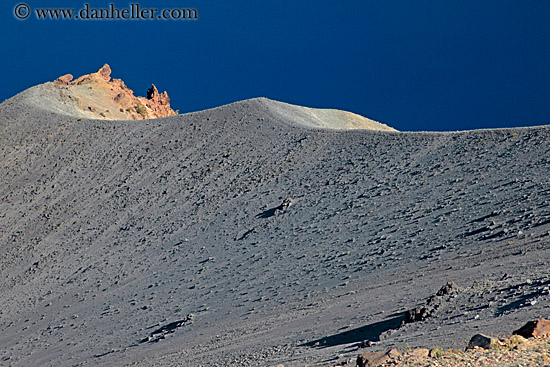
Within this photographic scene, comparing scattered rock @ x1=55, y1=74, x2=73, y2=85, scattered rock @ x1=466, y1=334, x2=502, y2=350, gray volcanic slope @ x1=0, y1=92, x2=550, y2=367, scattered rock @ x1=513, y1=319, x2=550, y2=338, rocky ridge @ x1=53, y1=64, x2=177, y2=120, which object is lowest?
scattered rock @ x1=513, y1=319, x2=550, y2=338

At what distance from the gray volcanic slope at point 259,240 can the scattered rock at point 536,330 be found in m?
1.46

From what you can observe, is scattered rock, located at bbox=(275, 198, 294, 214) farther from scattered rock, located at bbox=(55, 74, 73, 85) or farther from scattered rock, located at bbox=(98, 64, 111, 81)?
scattered rock, located at bbox=(55, 74, 73, 85)

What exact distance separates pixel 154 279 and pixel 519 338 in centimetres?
2288

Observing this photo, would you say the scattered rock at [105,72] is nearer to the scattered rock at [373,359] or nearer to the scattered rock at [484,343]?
the scattered rock at [373,359]

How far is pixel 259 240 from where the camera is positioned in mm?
31031

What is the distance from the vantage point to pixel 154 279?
100 feet

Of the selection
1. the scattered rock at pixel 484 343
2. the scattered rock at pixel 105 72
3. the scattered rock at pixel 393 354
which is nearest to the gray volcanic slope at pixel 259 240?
the scattered rock at pixel 484 343

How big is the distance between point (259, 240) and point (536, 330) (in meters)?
21.0

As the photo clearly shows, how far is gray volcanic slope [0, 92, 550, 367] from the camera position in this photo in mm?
18109

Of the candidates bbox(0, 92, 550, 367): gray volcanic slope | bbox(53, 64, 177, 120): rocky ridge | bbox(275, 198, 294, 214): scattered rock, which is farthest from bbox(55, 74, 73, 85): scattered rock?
bbox(275, 198, 294, 214): scattered rock

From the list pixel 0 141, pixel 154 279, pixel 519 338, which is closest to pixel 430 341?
pixel 519 338

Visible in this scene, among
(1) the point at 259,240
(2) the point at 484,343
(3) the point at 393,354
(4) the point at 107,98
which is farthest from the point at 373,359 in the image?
(4) the point at 107,98

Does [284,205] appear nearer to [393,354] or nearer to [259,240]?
[259,240]

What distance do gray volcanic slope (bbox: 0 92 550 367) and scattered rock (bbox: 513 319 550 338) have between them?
1459mm
